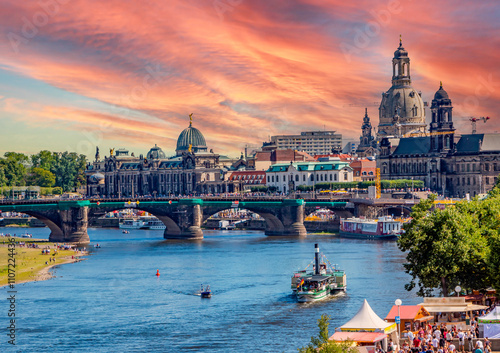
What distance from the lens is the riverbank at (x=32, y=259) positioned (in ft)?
285

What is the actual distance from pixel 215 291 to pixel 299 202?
7141 cm

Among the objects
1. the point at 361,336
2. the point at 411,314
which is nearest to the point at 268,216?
the point at 411,314

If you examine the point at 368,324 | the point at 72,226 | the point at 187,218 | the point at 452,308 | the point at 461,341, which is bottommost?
the point at 461,341

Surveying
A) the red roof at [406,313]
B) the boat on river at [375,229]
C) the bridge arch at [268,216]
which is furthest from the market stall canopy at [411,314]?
the bridge arch at [268,216]

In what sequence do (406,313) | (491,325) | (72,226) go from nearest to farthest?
(491,325) < (406,313) < (72,226)

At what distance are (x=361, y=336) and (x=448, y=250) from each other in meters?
12.8

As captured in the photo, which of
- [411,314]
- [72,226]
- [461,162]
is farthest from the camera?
[461,162]

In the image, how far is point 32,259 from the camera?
10219cm

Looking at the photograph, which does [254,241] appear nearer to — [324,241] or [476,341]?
[324,241]

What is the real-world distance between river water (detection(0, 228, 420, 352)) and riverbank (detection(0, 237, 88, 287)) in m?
2.13

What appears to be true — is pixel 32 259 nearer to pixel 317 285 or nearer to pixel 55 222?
pixel 55 222

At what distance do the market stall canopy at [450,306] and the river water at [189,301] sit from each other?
28.1ft

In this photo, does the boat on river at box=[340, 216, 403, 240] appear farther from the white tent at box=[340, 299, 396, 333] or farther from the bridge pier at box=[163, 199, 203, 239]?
the white tent at box=[340, 299, 396, 333]

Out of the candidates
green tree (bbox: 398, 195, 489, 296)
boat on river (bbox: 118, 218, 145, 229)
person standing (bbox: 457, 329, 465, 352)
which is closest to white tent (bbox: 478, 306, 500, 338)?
person standing (bbox: 457, 329, 465, 352)
